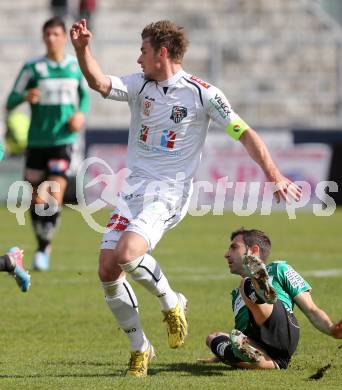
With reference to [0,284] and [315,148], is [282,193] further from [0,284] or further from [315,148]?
[315,148]

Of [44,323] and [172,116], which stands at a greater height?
[172,116]

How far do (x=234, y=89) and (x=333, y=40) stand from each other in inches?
105

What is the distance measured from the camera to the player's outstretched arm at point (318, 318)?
7.13m

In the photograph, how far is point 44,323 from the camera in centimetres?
965

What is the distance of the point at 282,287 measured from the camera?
295 inches

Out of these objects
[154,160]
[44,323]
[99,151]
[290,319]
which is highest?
[154,160]

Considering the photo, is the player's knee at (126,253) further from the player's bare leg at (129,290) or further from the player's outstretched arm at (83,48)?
the player's outstretched arm at (83,48)

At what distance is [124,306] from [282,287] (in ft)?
3.53

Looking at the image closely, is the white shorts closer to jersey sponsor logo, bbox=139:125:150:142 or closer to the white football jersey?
the white football jersey

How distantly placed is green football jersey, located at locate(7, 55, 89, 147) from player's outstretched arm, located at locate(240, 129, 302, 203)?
6238 mm

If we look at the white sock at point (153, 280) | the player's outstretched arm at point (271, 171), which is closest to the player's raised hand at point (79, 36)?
the player's outstretched arm at point (271, 171)

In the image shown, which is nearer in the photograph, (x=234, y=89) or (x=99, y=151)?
(x=99, y=151)

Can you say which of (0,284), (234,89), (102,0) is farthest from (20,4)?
(0,284)

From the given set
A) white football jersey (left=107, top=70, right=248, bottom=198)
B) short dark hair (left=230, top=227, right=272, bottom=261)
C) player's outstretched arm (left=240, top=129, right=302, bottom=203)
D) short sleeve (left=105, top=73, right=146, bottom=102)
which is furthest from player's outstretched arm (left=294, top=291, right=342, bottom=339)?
short sleeve (left=105, top=73, right=146, bottom=102)
